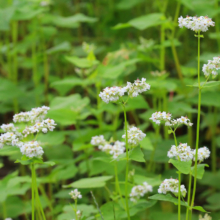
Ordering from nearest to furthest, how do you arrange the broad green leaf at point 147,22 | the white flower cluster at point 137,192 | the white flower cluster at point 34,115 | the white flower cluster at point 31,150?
the white flower cluster at point 31,150 → the white flower cluster at point 34,115 → the white flower cluster at point 137,192 → the broad green leaf at point 147,22

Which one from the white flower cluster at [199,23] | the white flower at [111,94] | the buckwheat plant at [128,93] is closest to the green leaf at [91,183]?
the buckwheat plant at [128,93]

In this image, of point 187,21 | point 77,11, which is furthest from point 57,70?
point 187,21

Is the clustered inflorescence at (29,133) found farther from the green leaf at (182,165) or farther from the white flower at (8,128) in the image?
the green leaf at (182,165)

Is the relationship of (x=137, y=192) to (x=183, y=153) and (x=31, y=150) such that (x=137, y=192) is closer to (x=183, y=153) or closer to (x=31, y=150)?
(x=183, y=153)

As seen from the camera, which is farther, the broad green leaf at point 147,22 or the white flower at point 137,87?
the broad green leaf at point 147,22

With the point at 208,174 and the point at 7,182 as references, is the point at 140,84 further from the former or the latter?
the point at 208,174

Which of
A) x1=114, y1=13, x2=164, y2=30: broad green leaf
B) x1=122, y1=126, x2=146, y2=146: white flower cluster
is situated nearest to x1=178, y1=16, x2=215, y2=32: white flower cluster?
x1=122, y1=126, x2=146, y2=146: white flower cluster

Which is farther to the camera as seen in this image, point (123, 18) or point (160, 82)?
point (123, 18)

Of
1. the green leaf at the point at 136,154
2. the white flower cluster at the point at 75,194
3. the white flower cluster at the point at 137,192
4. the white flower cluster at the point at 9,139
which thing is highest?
the white flower cluster at the point at 9,139
